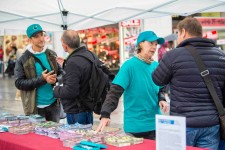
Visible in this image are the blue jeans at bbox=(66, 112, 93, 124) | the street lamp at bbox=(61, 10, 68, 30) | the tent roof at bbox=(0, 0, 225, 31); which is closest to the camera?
the blue jeans at bbox=(66, 112, 93, 124)

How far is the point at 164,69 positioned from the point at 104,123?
0.67 metres

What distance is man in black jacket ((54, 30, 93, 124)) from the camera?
13.2 ft

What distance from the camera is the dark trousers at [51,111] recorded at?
474cm

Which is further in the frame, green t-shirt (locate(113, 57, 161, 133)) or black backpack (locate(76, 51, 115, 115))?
black backpack (locate(76, 51, 115, 115))

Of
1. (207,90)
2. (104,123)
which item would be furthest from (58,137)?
(207,90)

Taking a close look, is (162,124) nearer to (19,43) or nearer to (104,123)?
(104,123)

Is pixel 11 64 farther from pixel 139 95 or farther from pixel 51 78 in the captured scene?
pixel 139 95

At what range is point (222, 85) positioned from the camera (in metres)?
3.14

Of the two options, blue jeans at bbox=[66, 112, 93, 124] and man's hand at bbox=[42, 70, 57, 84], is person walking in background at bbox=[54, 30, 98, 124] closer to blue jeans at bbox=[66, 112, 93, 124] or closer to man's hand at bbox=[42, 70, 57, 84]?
blue jeans at bbox=[66, 112, 93, 124]

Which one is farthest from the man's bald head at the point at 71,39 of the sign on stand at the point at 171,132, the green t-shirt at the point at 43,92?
the sign on stand at the point at 171,132

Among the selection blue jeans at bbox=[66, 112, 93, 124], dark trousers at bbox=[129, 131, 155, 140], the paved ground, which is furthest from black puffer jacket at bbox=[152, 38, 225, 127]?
the paved ground

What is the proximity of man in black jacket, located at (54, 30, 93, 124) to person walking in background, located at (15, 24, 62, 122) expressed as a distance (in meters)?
0.46

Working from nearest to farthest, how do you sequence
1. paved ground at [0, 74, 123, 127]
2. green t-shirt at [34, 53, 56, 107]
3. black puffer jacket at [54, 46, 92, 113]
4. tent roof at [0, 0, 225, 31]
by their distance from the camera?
black puffer jacket at [54, 46, 92, 113] < green t-shirt at [34, 53, 56, 107] < tent roof at [0, 0, 225, 31] < paved ground at [0, 74, 123, 127]

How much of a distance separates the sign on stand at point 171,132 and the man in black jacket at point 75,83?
1714 mm
